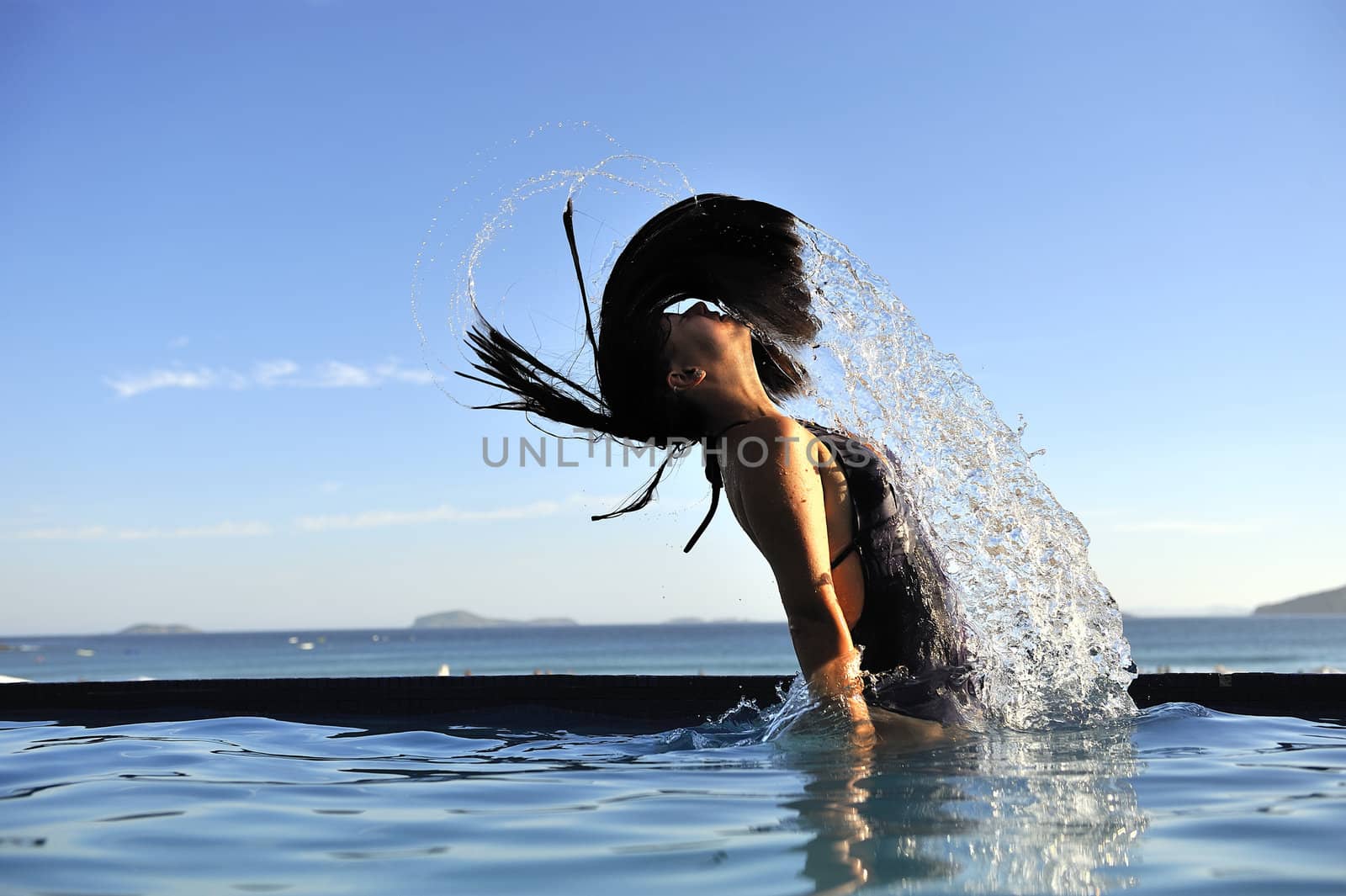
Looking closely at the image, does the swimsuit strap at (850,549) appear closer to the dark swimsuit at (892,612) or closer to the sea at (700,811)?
the dark swimsuit at (892,612)

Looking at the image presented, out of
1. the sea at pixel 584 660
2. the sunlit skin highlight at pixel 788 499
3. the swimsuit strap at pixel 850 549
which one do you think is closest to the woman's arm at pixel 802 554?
the sunlit skin highlight at pixel 788 499

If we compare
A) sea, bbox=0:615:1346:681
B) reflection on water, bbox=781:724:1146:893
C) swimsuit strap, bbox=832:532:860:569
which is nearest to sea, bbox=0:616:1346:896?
reflection on water, bbox=781:724:1146:893

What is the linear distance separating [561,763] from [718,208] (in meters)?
1.93

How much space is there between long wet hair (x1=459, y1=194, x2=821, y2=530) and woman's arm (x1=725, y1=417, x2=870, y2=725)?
0.43 meters

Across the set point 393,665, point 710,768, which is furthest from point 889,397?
point 393,665

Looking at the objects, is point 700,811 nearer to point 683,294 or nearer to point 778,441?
point 778,441

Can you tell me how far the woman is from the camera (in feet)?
10.0

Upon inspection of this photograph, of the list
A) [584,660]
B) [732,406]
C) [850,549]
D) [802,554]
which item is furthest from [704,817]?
[584,660]

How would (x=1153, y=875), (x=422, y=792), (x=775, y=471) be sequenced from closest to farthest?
(x=1153, y=875) < (x=422, y=792) < (x=775, y=471)

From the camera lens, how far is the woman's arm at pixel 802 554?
303cm

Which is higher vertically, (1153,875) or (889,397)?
(889,397)

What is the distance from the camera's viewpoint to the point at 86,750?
155 inches

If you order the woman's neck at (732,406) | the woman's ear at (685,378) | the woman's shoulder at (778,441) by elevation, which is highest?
the woman's ear at (685,378)

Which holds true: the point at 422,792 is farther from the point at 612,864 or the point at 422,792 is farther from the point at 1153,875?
the point at 1153,875
